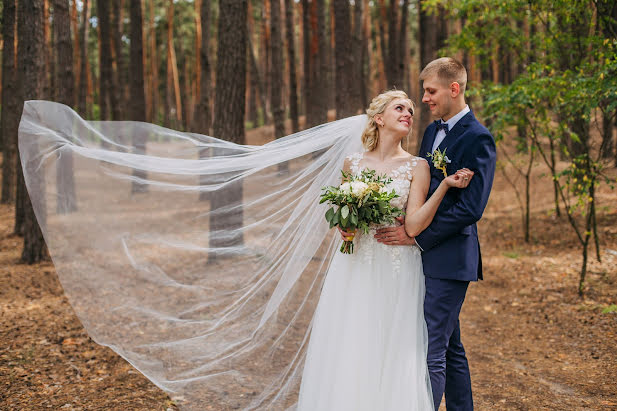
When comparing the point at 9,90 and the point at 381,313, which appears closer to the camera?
the point at 381,313

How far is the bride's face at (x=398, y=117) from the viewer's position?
3364 millimetres

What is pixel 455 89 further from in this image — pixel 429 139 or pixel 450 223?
pixel 450 223

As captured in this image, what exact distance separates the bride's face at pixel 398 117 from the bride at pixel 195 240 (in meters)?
0.09

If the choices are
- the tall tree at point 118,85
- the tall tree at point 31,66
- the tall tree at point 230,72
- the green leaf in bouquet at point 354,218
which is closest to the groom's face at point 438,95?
the green leaf in bouquet at point 354,218

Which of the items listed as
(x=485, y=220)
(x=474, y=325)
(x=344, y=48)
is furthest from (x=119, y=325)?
(x=485, y=220)

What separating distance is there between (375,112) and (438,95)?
47 cm

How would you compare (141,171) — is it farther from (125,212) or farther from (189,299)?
(189,299)

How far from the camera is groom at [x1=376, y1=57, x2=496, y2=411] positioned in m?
3.03

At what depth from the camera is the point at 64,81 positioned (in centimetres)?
823

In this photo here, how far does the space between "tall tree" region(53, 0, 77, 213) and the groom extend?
292cm

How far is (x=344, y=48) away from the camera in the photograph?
391 inches

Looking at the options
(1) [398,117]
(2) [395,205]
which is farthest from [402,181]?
(1) [398,117]

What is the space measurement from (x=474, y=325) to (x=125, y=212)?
14.4 feet

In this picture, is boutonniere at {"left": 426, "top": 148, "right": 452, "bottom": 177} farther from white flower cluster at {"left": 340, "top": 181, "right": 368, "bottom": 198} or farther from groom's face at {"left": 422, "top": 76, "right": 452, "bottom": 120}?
white flower cluster at {"left": 340, "top": 181, "right": 368, "bottom": 198}
